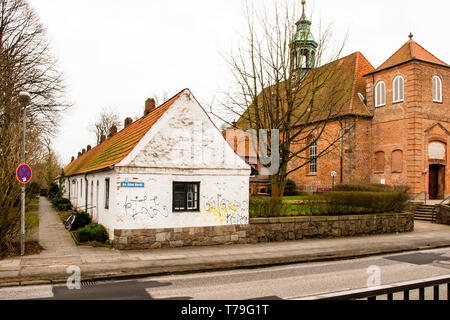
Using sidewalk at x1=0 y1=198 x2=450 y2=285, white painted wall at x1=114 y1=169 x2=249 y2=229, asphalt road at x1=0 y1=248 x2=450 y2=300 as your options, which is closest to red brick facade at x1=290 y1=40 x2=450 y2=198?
sidewalk at x1=0 y1=198 x2=450 y2=285

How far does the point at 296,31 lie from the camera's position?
61.2ft

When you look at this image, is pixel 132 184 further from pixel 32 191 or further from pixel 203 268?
pixel 203 268

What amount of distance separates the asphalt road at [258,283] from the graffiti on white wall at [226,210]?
3.53 m

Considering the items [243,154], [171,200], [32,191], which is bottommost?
[171,200]

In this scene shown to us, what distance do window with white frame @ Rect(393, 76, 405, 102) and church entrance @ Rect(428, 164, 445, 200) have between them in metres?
6.07

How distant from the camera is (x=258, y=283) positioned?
9.01 metres

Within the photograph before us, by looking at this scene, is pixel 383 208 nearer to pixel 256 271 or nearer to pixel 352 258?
pixel 352 258

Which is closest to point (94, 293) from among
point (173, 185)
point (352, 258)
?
point (173, 185)

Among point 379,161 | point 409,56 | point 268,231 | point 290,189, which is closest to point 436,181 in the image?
point 379,161

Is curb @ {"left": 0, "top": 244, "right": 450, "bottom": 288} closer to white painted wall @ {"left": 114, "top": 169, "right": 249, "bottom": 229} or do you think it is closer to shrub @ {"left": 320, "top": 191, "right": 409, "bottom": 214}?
white painted wall @ {"left": 114, "top": 169, "right": 249, "bottom": 229}

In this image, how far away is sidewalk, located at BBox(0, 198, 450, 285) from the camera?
9805 millimetres

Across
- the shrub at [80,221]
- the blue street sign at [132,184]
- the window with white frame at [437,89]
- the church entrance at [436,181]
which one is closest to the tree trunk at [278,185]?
the blue street sign at [132,184]

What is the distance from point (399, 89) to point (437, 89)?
3.08 metres
